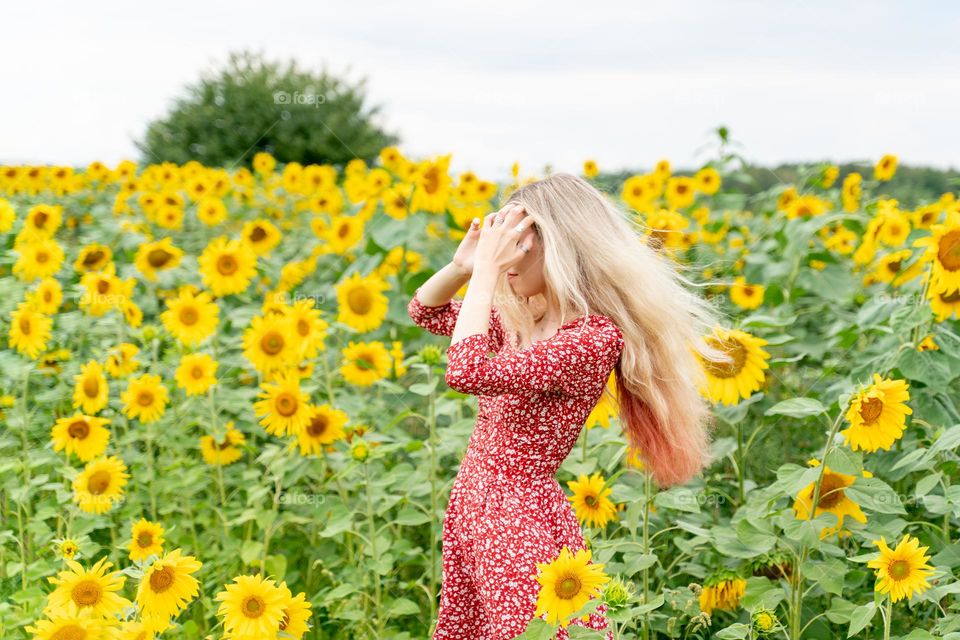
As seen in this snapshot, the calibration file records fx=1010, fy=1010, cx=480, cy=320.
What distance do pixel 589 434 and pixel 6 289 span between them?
235 centimetres

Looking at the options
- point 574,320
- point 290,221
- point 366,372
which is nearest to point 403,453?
point 366,372

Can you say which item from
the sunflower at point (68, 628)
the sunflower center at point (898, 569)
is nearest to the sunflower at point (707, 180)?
the sunflower center at point (898, 569)

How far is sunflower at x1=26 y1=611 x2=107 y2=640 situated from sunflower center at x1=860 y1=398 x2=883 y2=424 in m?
1.70

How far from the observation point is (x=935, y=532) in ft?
9.68

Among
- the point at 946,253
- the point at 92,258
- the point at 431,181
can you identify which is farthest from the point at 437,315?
the point at 92,258

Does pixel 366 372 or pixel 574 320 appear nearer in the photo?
pixel 574 320

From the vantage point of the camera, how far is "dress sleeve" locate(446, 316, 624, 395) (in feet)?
6.84

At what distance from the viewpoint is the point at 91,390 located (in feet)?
10.9

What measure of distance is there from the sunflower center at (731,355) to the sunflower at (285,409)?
1.20 m

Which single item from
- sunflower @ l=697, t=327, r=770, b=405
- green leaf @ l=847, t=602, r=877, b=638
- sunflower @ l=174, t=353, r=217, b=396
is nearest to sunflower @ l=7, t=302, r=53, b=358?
sunflower @ l=174, t=353, r=217, b=396

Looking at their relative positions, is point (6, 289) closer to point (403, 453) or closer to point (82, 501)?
point (82, 501)

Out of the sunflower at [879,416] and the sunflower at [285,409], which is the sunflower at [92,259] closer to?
the sunflower at [285,409]

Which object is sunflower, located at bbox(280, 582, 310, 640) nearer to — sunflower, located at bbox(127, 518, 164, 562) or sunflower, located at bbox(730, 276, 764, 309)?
sunflower, located at bbox(127, 518, 164, 562)

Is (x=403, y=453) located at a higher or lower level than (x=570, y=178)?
lower
